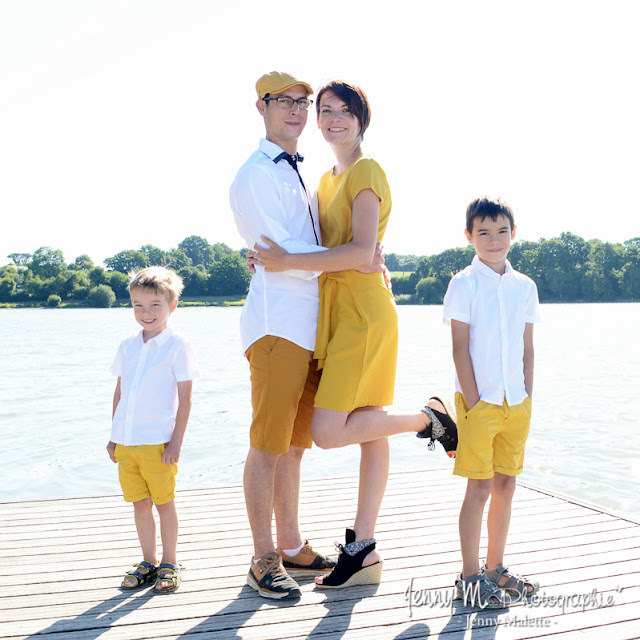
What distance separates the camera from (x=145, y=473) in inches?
113

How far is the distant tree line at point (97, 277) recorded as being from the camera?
2522 inches

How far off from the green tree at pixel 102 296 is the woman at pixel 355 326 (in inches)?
2667

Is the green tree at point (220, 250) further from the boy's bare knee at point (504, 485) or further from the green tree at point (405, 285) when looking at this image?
the boy's bare knee at point (504, 485)

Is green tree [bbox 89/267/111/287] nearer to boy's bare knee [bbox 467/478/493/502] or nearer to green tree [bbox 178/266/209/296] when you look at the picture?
green tree [bbox 178/266/209/296]

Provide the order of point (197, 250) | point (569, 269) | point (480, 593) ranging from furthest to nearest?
point (197, 250)
point (569, 269)
point (480, 593)

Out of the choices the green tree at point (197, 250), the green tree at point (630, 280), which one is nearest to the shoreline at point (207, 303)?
the green tree at point (630, 280)

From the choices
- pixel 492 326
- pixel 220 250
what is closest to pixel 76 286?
pixel 220 250

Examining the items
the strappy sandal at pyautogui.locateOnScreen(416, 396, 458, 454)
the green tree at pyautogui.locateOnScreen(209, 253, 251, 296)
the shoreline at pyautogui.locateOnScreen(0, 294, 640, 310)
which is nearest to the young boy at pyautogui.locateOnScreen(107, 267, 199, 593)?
the strappy sandal at pyautogui.locateOnScreen(416, 396, 458, 454)

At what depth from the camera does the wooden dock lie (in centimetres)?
243

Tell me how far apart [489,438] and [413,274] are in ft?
245

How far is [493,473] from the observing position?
2689 millimetres

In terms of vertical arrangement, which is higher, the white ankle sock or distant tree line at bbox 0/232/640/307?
distant tree line at bbox 0/232/640/307

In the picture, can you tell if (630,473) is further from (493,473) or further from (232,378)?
(232,378)

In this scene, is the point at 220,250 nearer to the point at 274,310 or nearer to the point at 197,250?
the point at 197,250
